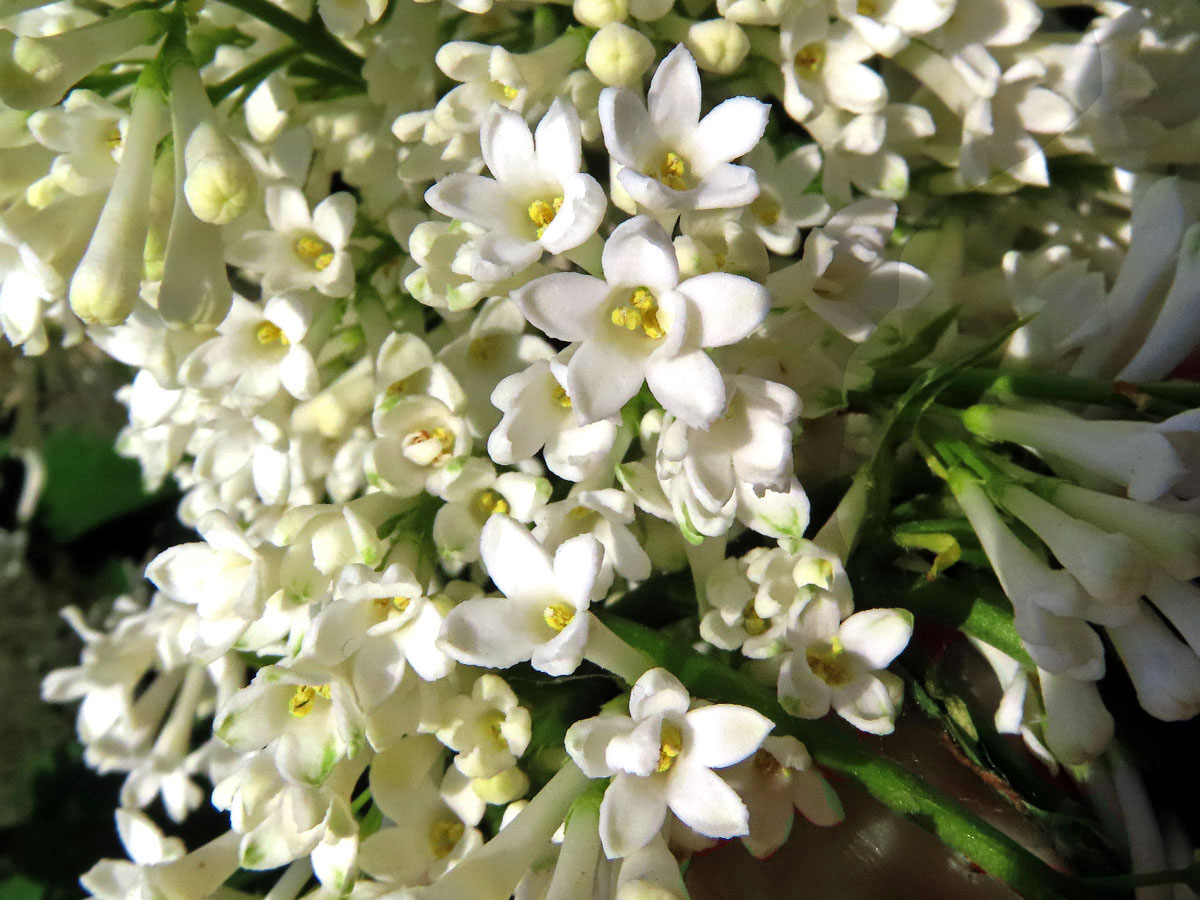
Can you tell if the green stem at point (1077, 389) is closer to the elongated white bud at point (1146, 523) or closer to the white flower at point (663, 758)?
the elongated white bud at point (1146, 523)

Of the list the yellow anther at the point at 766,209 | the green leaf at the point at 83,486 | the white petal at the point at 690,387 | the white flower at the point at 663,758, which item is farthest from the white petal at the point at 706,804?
the green leaf at the point at 83,486

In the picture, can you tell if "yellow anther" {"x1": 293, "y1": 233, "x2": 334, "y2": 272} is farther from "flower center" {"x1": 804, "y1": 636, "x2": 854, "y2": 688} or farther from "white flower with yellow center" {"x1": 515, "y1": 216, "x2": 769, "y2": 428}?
"flower center" {"x1": 804, "y1": 636, "x2": 854, "y2": 688}

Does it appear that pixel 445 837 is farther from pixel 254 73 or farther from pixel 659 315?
pixel 254 73

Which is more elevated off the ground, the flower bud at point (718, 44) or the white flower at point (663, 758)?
the flower bud at point (718, 44)

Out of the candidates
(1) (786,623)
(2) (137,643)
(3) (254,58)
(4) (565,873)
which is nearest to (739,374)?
(1) (786,623)

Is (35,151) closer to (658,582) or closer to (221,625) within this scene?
(221,625)

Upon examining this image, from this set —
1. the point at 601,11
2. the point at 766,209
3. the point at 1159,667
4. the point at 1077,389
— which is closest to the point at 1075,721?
the point at 1159,667
